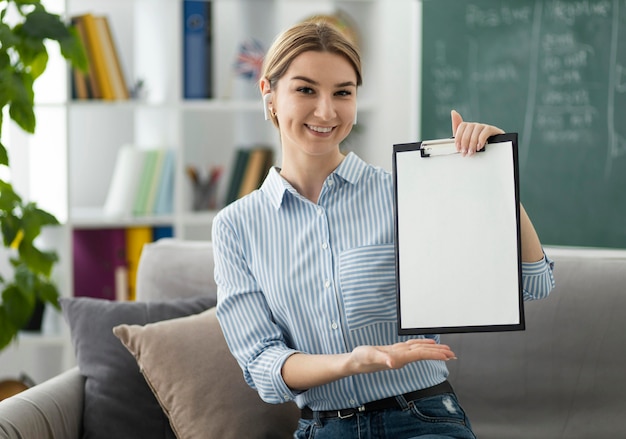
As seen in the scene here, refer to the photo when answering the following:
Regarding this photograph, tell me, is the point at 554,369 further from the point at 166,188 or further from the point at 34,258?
the point at 166,188

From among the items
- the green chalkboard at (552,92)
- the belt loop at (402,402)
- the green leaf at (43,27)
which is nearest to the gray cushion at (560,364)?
the belt loop at (402,402)

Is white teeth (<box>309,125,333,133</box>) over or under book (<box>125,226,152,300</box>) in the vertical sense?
over

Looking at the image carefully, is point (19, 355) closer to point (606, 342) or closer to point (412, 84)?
point (412, 84)

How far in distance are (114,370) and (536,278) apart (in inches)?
41.0

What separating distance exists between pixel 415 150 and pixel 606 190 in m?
1.85

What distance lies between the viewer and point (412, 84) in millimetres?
3762

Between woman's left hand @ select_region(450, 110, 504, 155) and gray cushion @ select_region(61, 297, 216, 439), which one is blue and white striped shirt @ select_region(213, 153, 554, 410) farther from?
gray cushion @ select_region(61, 297, 216, 439)

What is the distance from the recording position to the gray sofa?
2.02 m

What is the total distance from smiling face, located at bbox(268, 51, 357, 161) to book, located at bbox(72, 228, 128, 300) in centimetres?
199

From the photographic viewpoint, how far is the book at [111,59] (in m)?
3.39

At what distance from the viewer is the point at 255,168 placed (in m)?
3.65

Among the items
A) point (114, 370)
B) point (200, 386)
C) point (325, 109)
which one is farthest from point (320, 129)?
point (114, 370)

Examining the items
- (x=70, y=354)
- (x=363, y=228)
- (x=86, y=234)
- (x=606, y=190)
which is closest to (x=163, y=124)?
(x=86, y=234)

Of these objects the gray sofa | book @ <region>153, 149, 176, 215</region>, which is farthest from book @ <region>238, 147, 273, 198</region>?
the gray sofa
